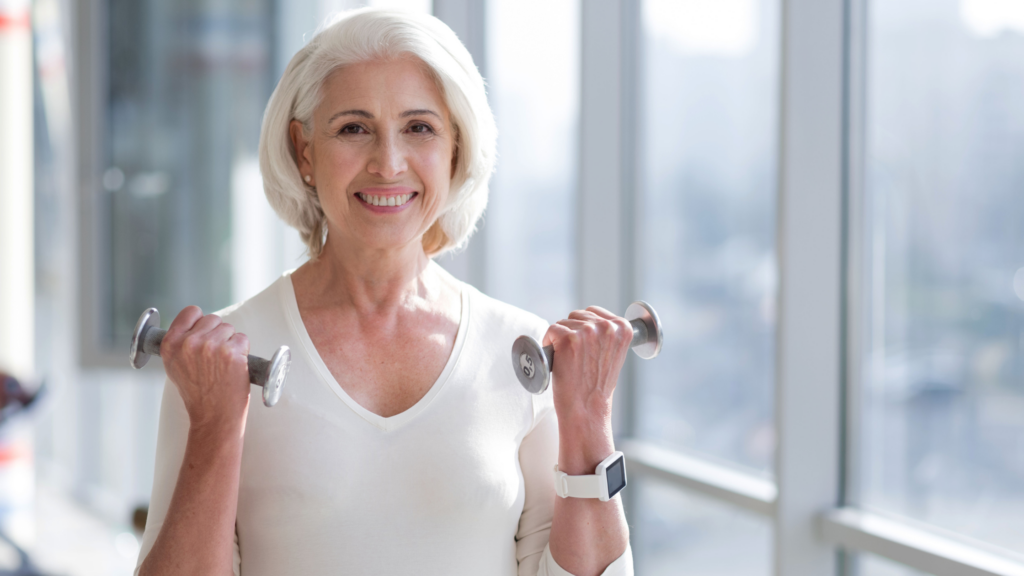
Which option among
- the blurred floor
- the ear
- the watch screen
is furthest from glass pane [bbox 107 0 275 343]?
the watch screen

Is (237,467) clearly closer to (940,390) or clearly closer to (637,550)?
(940,390)

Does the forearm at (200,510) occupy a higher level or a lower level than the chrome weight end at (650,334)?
lower

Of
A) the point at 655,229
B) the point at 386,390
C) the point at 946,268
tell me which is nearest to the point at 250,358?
the point at 386,390

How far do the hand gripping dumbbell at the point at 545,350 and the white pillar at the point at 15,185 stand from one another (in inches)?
164

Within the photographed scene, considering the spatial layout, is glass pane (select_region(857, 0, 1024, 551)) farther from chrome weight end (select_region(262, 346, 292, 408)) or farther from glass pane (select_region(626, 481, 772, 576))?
chrome weight end (select_region(262, 346, 292, 408))

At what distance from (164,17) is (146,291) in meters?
1.23

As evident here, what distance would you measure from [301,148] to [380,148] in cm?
17

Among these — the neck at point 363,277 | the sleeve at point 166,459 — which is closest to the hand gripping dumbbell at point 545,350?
the neck at point 363,277

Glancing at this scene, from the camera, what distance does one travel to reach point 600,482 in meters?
1.17

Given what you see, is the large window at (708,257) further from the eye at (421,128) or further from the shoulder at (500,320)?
the eye at (421,128)

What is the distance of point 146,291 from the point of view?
3.90 meters

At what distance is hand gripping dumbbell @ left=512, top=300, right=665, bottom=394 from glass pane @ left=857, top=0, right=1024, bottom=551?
0.92m

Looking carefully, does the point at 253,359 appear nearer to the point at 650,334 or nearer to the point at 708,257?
the point at 650,334

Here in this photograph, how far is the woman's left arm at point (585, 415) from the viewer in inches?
46.4
